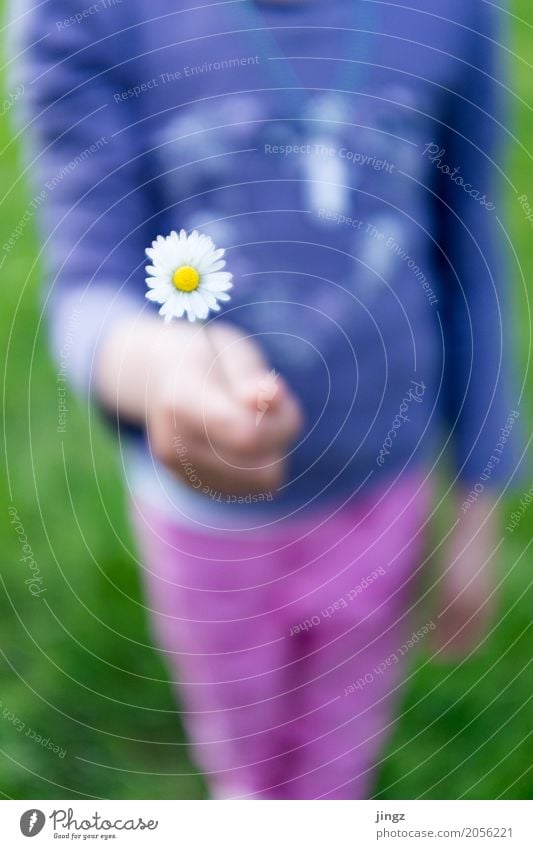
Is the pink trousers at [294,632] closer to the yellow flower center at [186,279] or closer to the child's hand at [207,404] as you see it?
the child's hand at [207,404]

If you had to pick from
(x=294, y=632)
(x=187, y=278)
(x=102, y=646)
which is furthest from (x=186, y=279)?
(x=102, y=646)

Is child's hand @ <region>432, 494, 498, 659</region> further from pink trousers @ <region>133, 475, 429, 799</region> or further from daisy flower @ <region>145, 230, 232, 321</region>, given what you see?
daisy flower @ <region>145, 230, 232, 321</region>

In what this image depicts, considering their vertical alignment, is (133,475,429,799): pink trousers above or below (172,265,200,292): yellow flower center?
below

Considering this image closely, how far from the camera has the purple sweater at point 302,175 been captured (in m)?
0.63

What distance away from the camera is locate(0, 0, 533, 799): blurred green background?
77 cm

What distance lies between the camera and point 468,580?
76 centimetres

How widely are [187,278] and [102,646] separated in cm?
35

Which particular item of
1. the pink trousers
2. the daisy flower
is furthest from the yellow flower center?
the pink trousers

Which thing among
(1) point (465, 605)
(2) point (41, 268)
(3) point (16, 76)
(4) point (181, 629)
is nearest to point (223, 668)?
(4) point (181, 629)

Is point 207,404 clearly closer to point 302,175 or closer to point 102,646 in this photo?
point 302,175

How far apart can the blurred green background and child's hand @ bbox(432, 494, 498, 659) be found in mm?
30

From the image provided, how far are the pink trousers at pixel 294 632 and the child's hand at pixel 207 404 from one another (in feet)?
0.15

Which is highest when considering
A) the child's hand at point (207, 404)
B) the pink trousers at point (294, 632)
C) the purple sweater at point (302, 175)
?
the purple sweater at point (302, 175)

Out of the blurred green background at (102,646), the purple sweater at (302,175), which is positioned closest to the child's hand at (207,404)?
the purple sweater at (302,175)
